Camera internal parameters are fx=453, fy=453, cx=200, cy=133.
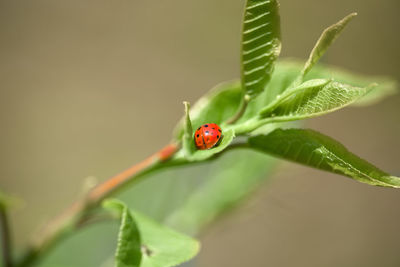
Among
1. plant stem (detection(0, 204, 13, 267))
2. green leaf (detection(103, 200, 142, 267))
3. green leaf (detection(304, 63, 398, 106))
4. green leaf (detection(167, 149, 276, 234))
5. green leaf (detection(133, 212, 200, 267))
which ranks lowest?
green leaf (detection(167, 149, 276, 234))

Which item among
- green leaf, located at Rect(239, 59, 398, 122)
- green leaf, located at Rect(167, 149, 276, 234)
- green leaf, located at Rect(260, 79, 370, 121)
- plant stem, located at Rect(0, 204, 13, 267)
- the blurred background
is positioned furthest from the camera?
the blurred background

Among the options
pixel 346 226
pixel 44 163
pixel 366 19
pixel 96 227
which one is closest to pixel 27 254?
pixel 96 227

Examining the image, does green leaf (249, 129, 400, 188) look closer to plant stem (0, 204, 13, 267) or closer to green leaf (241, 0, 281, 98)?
green leaf (241, 0, 281, 98)

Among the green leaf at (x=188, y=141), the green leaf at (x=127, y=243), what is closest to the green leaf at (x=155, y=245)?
the green leaf at (x=127, y=243)

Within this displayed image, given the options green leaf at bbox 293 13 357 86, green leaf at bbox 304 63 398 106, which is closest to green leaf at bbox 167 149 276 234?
green leaf at bbox 304 63 398 106

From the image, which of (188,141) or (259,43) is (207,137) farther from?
(259,43)

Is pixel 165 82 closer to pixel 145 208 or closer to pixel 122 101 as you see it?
pixel 122 101

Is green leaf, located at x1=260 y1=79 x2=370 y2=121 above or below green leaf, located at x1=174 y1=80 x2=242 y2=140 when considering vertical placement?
above
